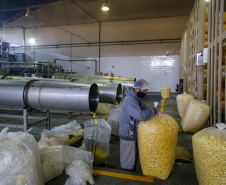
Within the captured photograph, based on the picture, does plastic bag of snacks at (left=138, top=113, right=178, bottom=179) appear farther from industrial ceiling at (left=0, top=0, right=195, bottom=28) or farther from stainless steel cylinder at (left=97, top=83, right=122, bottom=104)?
industrial ceiling at (left=0, top=0, right=195, bottom=28)

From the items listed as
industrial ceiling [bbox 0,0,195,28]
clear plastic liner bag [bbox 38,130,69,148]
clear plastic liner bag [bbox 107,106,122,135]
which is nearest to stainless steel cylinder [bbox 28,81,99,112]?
clear plastic liner bag [bbox 38,130,69,148]

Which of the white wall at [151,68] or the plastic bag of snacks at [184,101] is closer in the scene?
the plastic bag of snacks at [184,101]

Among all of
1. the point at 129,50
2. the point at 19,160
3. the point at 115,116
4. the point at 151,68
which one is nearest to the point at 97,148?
the point at 115,116

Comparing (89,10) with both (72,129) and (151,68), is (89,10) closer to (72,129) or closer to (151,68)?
(151,68)

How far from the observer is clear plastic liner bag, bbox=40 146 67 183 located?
201 cm

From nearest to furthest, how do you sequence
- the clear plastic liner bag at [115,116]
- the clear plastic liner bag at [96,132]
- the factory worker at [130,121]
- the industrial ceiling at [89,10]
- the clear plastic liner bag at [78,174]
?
1. the clear plastic liner bag at [78,174]
2. the factory worker at [130,121]
3. the clear plastic liner bag at [96,132]
4. the clear plastic liner bag at [115,116]
5. the industrial ceiling at [89,10]

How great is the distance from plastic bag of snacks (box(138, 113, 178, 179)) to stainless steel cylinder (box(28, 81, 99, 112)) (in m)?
Answer: 0.81

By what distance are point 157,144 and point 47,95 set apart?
157cm

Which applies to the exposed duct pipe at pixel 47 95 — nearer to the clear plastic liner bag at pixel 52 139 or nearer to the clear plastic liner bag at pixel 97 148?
the clear plastic liner bag at pixel 52 139

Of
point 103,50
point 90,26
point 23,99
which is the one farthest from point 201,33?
point 90,26

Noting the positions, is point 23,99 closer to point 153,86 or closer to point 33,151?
point 33,151

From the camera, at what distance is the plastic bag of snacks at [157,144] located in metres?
2.04

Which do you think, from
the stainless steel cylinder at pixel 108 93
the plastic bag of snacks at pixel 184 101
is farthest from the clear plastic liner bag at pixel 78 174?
the plastic bag of snacks at pixel 184 101

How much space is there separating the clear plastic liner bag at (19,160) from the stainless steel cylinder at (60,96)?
2.42 feet
